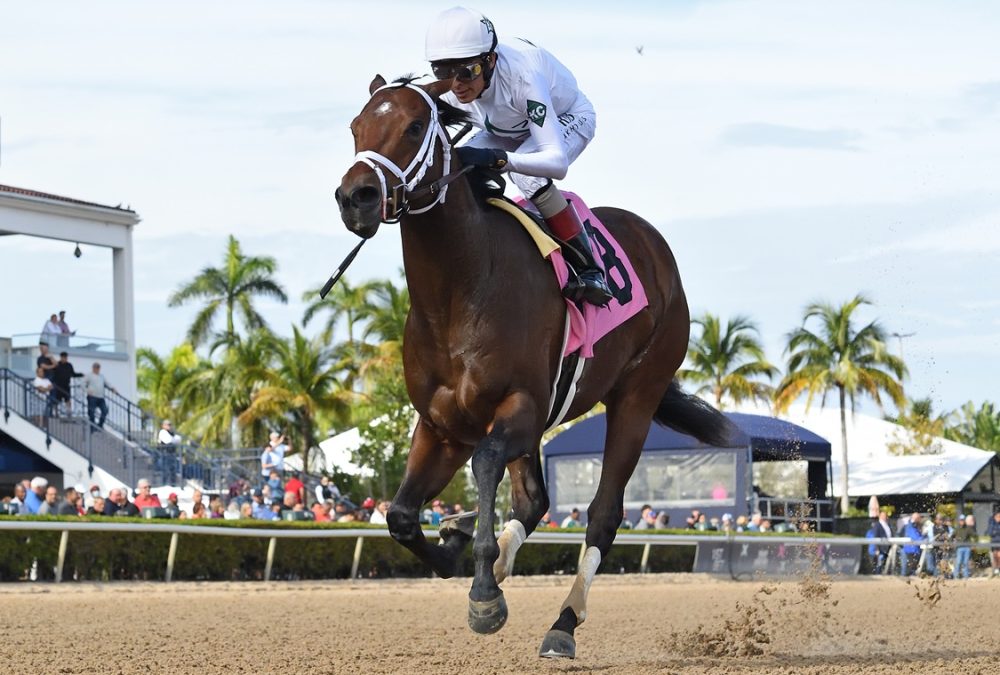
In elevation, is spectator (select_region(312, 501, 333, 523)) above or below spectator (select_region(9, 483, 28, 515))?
below

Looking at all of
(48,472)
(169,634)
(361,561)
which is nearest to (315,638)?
(169,634)

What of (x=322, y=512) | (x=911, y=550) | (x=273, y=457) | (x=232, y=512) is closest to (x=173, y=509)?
(x=232, y=512)

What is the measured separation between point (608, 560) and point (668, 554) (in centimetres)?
131

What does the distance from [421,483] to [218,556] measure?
9599 millimetres

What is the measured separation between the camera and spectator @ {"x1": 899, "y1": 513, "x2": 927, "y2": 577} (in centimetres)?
2209

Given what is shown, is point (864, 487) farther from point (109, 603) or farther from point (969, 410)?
point (969, 410)

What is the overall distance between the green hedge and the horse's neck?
8.82m

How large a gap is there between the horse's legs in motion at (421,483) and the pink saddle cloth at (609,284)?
683mm

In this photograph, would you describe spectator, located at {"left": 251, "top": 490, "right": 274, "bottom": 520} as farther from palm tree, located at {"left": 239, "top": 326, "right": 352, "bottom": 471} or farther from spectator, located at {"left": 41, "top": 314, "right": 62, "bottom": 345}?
palm tree, located at {"left": 239, "top": 326, "right": 352, "bottom": 471}

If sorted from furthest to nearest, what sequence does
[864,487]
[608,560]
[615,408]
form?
[864,487], [608,560], [615,408]

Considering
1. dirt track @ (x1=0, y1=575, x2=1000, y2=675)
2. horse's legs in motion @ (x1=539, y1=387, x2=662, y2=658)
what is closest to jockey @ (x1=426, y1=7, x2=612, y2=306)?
horse's legs in motion @ (x1=539, y1=387, x2=662, y2=658)

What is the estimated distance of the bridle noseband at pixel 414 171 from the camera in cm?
539

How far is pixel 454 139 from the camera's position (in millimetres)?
6223

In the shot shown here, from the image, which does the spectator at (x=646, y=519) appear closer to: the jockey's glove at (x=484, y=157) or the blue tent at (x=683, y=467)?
the blue tent at (x=683, y=467)
